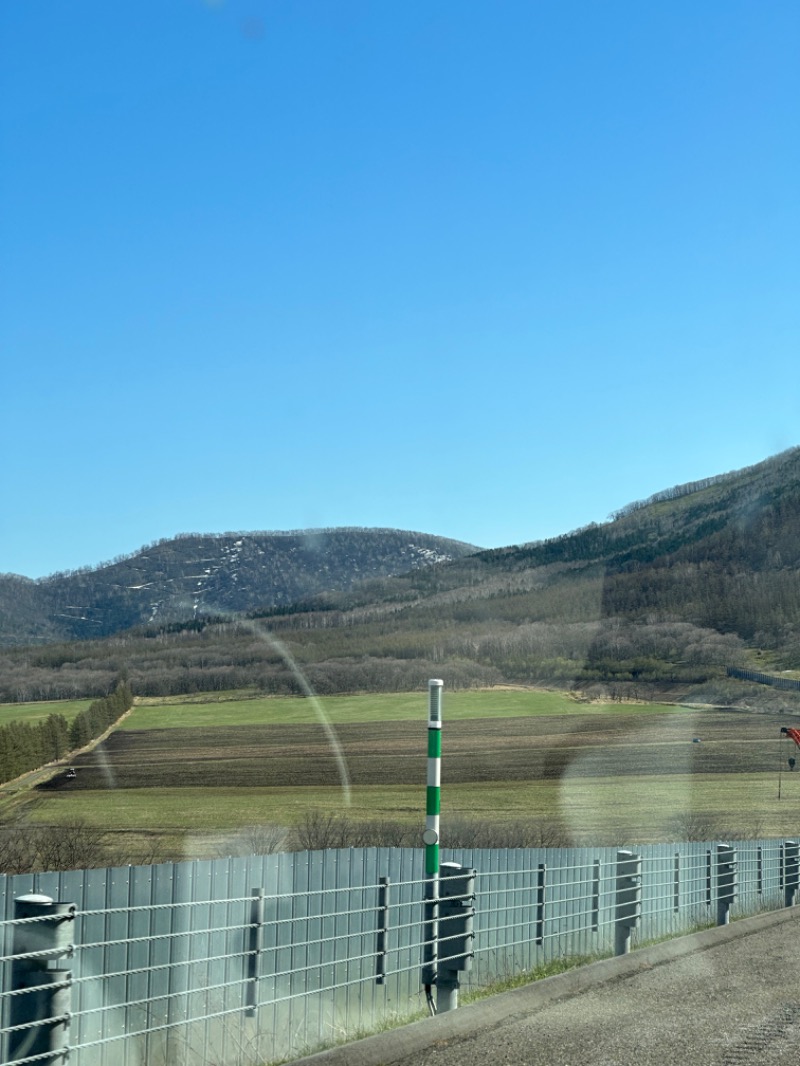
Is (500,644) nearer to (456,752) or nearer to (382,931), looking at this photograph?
(456,752)

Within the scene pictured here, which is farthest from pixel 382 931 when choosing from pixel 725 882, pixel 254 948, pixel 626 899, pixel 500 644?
pixel 500 644

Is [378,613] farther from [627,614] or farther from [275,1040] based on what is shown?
[275,1040]

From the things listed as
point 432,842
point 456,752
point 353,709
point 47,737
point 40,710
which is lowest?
point 456,752

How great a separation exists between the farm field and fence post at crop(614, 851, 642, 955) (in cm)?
5830

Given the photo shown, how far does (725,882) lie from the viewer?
61.6ft

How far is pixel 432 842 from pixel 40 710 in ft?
399

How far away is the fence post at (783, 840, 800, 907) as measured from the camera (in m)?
22.1

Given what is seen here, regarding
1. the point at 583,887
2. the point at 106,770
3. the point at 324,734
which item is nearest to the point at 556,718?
the point at 324,734

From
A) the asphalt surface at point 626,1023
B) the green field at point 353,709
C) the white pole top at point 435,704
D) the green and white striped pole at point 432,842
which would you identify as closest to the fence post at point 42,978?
the asphalt surface at point 626,1023

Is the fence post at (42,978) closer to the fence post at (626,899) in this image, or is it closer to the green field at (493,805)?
the fence post at (626,899)

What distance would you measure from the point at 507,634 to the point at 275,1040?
156009mm

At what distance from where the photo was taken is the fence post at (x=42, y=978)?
6.89 m

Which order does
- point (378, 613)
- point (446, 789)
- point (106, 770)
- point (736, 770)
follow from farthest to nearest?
point (378, 613) < point (106, 770) < point (446, 789) < point (736, 770)

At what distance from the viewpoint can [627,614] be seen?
174 meters
